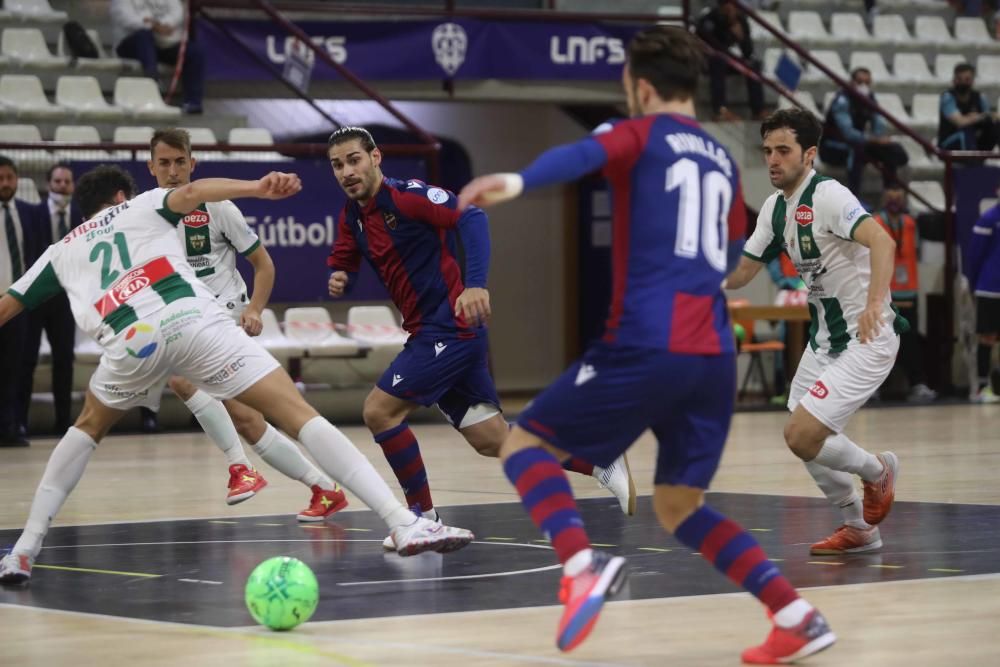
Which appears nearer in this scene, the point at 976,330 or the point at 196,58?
the point at 196,58

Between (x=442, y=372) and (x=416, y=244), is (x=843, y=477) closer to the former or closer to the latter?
(x=442, y=372)

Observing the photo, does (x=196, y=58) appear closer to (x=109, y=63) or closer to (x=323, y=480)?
(x=109, y=63)

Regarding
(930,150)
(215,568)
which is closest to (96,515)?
(215,568)

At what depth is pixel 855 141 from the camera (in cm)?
1823

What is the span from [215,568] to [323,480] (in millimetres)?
1500

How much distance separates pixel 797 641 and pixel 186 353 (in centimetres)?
269

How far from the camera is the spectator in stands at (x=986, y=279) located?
17.0 m

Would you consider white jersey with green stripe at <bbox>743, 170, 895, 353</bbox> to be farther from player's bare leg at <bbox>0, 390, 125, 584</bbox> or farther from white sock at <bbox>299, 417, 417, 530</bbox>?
player's bare leg at <bbox>0, 390, 125, 584</bbox>

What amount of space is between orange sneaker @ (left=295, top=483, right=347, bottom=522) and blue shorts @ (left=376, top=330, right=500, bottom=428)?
0.91 m

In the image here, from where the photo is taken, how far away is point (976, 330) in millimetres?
17359

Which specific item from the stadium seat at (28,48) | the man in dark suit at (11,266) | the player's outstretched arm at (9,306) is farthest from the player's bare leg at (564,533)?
the stadium seat at (28,48)

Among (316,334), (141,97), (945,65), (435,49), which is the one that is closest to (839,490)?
(316,334)

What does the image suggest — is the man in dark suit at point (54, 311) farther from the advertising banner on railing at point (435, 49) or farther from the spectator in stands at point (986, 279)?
the spectator in stands at point (986, 279)

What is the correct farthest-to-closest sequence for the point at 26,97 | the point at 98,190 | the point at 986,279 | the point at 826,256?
the point at 986,279 → the point at 26,97 → the point at 826,256 → the point at 98,190
